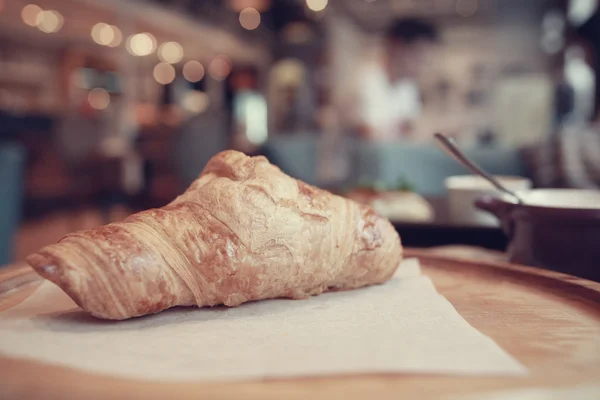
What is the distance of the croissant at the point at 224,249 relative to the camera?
1.82 feet

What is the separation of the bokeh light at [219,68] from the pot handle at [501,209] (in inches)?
560

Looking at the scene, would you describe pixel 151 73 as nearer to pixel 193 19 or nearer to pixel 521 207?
pixel 193 19

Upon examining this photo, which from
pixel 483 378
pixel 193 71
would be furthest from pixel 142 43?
pixel 483 378

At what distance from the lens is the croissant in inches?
21.9

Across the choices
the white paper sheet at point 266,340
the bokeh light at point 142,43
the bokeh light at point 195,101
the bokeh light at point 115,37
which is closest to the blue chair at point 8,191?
the white paper sheet at point 266,340

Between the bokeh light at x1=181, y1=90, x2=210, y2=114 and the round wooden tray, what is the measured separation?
49.2 ft

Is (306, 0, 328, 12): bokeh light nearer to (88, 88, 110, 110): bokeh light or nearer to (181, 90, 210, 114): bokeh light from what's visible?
(88, 88, 110, 110): bokeh light

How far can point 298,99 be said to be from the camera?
14.6 metres

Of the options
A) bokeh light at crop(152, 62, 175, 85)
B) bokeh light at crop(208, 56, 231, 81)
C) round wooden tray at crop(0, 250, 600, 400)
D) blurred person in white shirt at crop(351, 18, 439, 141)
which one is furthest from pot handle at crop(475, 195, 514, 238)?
bokeh light at crop(152, 62, 175, 85)

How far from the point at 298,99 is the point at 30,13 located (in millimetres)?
7290

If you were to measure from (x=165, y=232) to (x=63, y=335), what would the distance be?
0.50 feet

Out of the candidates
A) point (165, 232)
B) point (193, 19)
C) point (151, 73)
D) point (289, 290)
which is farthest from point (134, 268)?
point (151, 73)

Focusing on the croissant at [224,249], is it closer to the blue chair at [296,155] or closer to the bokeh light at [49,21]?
the blue chair at [296,155]

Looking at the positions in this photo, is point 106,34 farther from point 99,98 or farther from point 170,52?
point 170,52
